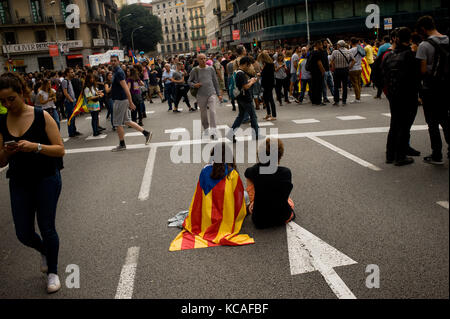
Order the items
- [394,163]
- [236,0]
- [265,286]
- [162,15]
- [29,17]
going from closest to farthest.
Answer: [265,286]
[394,163]
[29,17]
[236,0]
[162,15]

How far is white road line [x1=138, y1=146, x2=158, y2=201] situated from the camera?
20.6ft

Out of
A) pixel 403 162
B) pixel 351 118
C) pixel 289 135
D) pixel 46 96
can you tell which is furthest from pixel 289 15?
pixel 403 162

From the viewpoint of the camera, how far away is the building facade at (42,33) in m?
51.3

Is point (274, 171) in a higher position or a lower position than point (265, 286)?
higher

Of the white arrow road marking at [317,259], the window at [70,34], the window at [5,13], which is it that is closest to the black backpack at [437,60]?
the white arrow road marking at [317,259]

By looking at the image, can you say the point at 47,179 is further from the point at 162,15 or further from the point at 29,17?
the point at 162,15

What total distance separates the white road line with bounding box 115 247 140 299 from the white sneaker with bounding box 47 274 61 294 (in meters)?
0.54

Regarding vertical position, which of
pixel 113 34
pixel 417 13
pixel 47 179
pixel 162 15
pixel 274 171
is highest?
pixel 162 15

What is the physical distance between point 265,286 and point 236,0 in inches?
2944

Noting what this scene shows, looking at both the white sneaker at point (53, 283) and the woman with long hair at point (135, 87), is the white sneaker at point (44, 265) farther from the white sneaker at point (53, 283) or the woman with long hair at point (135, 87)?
the woman with long hair at point (135, 87)

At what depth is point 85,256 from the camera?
4.31 metres

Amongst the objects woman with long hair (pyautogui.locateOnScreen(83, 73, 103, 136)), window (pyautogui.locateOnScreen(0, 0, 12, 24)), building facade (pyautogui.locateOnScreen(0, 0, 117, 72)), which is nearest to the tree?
building facade (pyautogui.locateOnScreen(0, 0, 117, 72))

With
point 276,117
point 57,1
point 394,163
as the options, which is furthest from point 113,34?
point 394,163

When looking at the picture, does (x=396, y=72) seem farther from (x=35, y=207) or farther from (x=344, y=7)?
(x=344, y=7)
